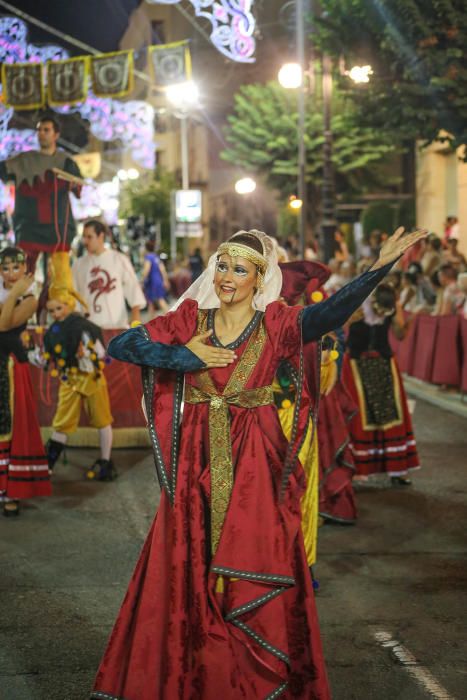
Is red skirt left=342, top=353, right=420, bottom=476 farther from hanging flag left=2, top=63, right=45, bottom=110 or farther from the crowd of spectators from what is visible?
hanging flag left=2, top=63, right=45, bottom=110

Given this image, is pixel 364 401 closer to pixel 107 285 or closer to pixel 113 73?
pixel 107 285

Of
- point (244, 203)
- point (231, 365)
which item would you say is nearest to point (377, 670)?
point (231, 365)

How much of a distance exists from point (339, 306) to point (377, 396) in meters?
4.86

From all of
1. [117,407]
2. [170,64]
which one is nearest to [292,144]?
[170,64]

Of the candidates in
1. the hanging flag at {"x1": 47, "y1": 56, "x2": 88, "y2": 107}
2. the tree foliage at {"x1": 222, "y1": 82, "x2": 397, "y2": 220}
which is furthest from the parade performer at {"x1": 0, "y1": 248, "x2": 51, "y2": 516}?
the tree foliage at {"x1": 222, "y1": 82, "x2": 397, "y2": 220}

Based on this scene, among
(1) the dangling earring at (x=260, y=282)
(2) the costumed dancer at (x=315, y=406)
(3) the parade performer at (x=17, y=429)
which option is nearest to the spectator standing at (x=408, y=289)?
(3) the parade performer at (x=17, y=429)

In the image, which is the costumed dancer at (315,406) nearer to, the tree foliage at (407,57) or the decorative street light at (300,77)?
the tree foliage at (407,57)

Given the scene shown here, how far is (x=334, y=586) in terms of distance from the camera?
6.02m

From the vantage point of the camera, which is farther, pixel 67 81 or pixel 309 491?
pixel 67 81

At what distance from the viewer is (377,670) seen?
4.72 m

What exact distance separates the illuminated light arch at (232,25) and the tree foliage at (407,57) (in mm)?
1888

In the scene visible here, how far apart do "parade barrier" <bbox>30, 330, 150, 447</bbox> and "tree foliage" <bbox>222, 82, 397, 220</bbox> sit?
2037cm

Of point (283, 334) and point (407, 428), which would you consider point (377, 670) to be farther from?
point (407, 428)

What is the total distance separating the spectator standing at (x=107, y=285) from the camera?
34.9 ft
